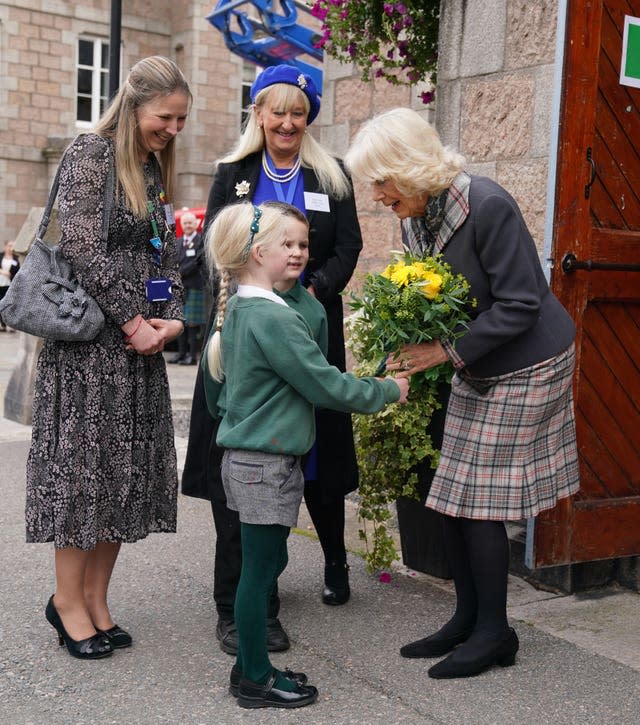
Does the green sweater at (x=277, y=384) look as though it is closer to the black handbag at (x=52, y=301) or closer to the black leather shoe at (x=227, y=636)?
the black handbag at (x=52, y=301)

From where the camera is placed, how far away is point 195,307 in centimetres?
1373

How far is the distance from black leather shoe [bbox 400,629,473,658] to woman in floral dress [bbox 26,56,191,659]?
0.97 metres

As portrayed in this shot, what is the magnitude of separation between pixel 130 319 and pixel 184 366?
31.5 feet

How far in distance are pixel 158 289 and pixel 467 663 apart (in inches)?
62.9

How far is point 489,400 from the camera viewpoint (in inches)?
127

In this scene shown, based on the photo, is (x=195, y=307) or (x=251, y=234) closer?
(x=251, y=234)

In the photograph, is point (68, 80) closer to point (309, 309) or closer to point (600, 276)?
point (600, 276)

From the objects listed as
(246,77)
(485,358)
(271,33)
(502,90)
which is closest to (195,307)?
(271,33)

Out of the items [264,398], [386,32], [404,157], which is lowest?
[264,398]

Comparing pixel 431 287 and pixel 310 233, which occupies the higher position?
pixel 310 233

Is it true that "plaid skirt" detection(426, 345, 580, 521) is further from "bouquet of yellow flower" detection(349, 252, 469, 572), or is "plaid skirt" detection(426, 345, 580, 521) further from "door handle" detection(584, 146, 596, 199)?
"door handle" detection(584, 146, 596, 199)

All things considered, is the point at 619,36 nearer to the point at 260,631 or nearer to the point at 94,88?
the point at 260,631

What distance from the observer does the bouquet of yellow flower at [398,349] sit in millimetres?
3107

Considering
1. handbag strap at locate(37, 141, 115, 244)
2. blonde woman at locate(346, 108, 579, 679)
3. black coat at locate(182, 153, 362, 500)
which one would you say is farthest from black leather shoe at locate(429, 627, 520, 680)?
handbag strap at locate(37, 141, 115, 244)
